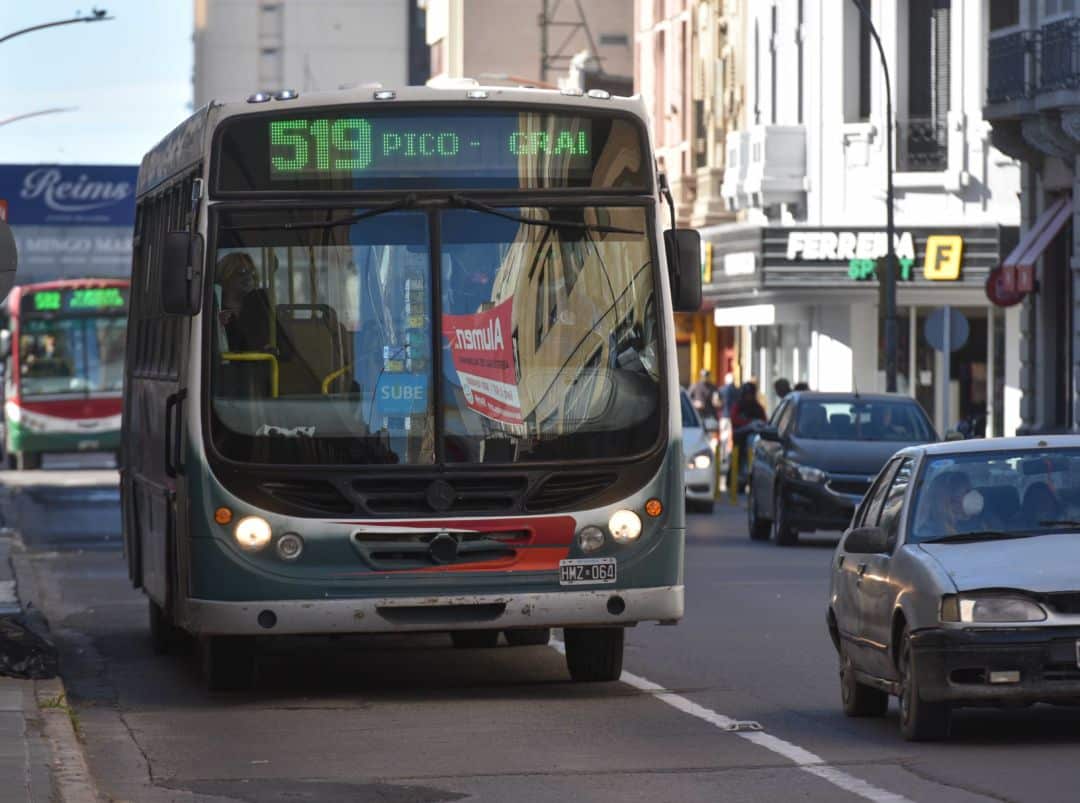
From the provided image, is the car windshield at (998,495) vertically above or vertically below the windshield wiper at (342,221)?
below

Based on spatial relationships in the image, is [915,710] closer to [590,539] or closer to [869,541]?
[869,541]

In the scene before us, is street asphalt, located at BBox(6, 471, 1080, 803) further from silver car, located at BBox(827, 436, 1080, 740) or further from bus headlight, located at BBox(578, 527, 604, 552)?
bus headlight, located at BBox(578, 527, 604, 552)

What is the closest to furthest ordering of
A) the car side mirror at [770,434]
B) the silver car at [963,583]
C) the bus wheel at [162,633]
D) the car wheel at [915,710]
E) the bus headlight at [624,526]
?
the silver car at [963,583], the car wheel at [915,710], the bus headlight at [624,526], the bus wheel at [162,633], the car side mirror at [770,434]

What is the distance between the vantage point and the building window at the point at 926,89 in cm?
4928

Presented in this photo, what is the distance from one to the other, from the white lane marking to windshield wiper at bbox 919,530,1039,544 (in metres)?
1.10

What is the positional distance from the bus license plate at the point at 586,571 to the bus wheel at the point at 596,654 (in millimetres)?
945

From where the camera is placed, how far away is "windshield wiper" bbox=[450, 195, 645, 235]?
560 inches

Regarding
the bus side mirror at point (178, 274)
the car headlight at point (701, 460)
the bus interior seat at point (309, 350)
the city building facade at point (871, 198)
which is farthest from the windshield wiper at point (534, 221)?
the city building facade at point (871, 198)

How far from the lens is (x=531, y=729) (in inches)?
509

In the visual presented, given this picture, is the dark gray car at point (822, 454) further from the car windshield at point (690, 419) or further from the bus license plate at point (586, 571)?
the bus license plate at point (586, 571)

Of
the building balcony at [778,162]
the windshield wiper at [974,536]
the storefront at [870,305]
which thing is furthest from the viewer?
the building balcony at [778,162]

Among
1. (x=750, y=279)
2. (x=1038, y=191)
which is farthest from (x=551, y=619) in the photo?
(x=750, y=279)

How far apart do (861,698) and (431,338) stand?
A: 9.34 ft

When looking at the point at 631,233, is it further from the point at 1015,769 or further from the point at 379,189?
the point at 1015,769
